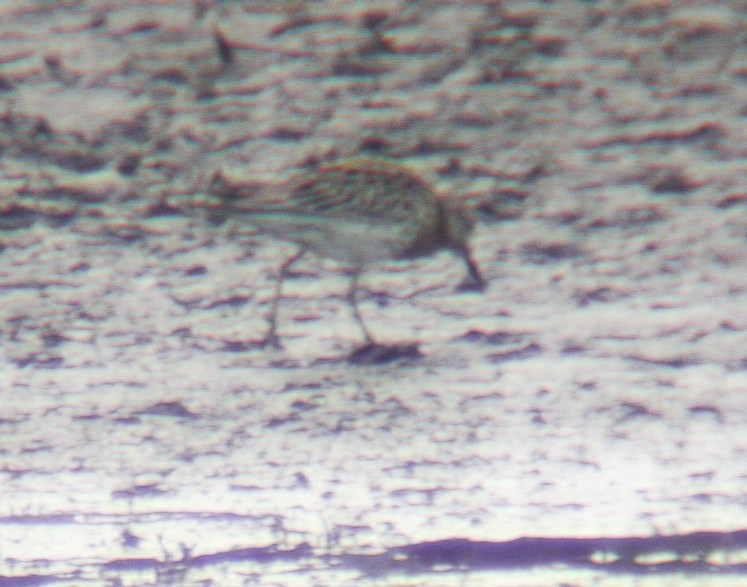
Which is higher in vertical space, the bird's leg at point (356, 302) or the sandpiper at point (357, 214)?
the sandpiper at point (357, 214)

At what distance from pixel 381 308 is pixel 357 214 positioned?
5 cm

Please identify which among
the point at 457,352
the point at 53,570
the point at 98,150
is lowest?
the point at 53,570

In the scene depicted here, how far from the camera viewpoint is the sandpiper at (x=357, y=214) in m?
0.39

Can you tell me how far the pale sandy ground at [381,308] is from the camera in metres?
0.38

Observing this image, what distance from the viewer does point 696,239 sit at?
0.40m

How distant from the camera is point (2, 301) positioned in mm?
418

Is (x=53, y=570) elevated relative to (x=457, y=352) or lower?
lower

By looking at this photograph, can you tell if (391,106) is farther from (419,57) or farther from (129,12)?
(129,12)

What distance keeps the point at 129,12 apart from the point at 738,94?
29cm

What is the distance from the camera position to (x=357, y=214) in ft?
1.31

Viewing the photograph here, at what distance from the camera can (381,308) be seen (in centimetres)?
41

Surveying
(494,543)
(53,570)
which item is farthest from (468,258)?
(53,570)

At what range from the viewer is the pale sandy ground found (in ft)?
1.24

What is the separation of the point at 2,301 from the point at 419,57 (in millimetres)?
245
